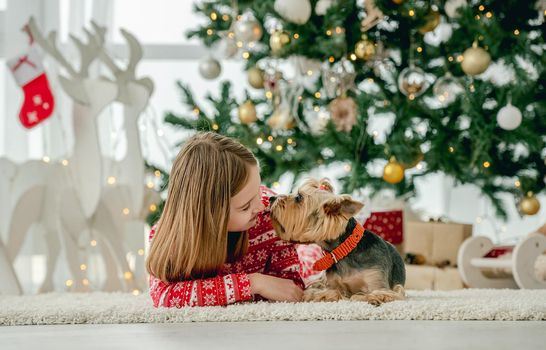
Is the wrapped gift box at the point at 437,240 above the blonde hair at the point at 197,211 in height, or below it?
below

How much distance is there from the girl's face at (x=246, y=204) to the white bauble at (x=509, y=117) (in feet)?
5.81

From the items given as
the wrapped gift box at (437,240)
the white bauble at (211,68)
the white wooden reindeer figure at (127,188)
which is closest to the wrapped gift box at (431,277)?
the wrapped gift box at (437,240)

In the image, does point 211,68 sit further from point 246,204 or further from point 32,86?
point 246,204

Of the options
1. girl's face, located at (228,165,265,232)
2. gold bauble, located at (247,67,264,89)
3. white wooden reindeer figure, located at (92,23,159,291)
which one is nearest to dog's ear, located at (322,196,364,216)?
girl's face, located at (228,165,265,232)

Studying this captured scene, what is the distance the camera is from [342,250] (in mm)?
1897

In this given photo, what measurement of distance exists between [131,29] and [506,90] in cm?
237

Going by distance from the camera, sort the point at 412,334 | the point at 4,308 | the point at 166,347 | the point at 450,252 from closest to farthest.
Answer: the point at 166,347 → the point at 412,334 → the point at 4,308 → the point at 450,252

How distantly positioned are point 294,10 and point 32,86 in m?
1.23

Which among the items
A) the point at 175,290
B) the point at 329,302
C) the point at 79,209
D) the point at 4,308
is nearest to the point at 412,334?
the point at 329,302

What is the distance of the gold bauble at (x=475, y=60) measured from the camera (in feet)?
11.1

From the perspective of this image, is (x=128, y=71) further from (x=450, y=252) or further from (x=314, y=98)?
(x=450, y=252)

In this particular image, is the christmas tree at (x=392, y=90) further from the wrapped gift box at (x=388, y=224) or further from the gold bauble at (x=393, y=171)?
the wrapped gift box at (x=388, y=224)

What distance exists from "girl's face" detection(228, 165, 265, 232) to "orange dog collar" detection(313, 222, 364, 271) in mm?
211

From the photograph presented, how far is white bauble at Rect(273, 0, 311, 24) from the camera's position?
3.44 metres
